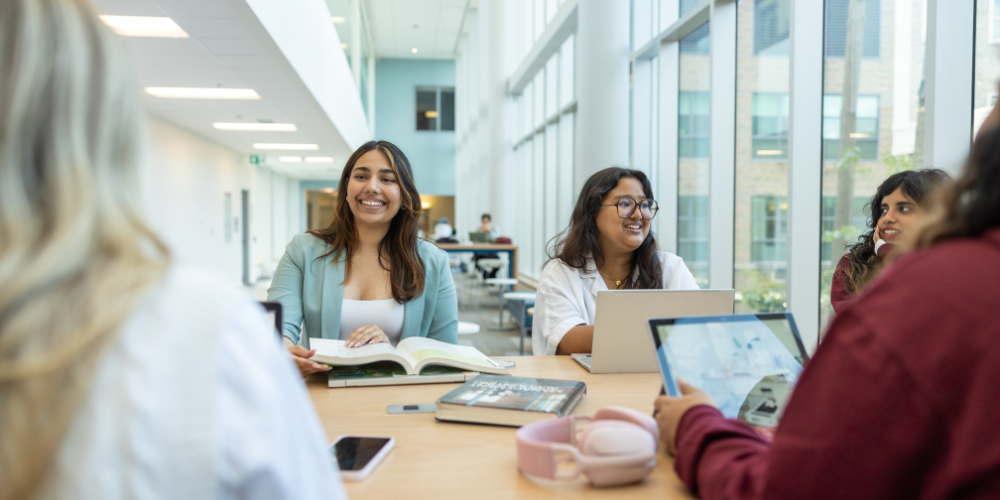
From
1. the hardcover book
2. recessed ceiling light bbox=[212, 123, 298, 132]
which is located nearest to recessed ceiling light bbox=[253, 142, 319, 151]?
recessed ceiling light bbox=[212, 123, 298, 132]

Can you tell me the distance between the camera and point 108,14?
425 cm

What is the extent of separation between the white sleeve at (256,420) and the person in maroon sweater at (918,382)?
45cm

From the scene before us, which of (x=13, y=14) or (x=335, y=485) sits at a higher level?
(x=13, y=14)

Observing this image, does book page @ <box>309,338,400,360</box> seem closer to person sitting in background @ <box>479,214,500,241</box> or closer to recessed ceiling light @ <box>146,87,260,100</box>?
recessed ceiling light @ <box>146,87,260,100</box>

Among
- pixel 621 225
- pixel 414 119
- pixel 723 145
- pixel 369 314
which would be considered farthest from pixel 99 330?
pixel 414 119

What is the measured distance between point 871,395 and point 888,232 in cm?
186

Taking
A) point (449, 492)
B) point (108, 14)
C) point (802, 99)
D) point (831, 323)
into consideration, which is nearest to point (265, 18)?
point (108, 14)

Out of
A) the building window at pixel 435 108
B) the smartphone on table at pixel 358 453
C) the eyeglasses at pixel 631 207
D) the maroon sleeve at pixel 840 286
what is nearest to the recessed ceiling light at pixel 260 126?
the eyeglasses at pixel 631 207

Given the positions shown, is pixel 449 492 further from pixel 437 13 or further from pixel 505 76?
pixel 437 13

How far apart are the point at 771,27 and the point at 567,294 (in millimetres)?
2247

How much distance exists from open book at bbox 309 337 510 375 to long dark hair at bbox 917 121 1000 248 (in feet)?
3.92

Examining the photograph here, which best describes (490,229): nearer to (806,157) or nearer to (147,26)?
(147,26)

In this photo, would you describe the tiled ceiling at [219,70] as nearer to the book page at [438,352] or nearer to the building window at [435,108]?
the book page at [438,352]

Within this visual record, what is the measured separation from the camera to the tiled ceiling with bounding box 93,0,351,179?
4.09 metres
